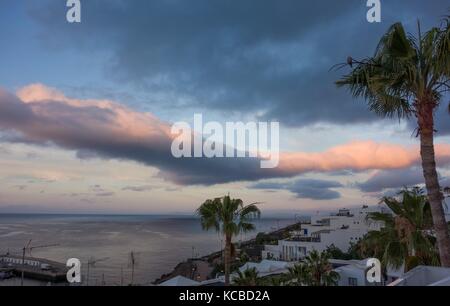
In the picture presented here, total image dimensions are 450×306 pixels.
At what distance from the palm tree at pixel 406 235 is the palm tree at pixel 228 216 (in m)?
9.30

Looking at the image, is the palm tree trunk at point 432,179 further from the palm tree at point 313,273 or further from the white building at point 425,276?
the palm tree at point 313,273

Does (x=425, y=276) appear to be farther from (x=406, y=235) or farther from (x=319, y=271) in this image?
(x=319, y=271)

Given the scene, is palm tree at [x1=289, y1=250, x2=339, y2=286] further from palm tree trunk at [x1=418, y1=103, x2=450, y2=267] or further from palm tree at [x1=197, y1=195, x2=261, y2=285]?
palm tree trunk at [x1=418, y1=103, x2=450, y2=267]

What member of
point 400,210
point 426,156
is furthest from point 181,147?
point 400,210

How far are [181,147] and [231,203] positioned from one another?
11.6 m

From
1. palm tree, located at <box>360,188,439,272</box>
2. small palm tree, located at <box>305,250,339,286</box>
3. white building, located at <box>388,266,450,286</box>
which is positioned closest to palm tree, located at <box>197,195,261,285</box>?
small palm tree, located at <box>305,250,339,286</box>

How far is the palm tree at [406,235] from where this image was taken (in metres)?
Result: 12.4

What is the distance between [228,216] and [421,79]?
1635cm

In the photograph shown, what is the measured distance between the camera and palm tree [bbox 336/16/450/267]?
8055 millimetres

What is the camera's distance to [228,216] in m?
23.2

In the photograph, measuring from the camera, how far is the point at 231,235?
907 inches

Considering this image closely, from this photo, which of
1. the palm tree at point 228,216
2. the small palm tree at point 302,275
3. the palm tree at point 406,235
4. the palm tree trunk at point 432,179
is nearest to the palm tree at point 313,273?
the small palm tree at point 302,275

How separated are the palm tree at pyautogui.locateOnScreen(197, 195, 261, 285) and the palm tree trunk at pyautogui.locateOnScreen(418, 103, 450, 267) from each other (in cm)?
1478
